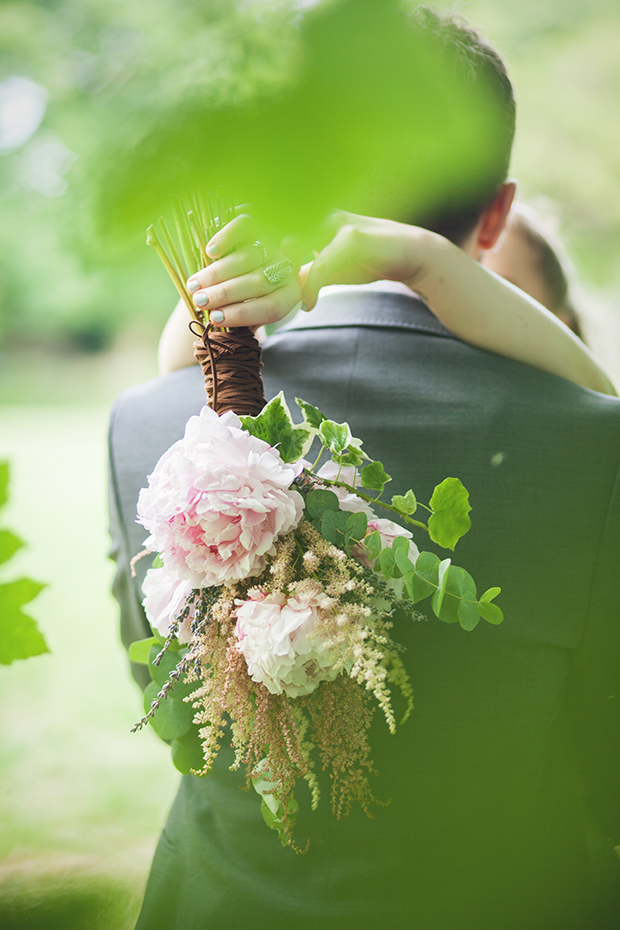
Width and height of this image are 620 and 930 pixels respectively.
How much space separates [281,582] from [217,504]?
10 centimetres

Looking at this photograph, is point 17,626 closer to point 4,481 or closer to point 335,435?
point 4,481

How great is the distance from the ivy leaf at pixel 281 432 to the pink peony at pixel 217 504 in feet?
0.10

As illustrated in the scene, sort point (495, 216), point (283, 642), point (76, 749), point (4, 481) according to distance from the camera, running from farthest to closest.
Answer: point (76, 749) < point (495, 216) < point (283, 642) < point (4, 481)

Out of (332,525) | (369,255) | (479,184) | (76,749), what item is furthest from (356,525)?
(76,749)

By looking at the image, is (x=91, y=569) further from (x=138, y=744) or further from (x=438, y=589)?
(x=438, y=589)

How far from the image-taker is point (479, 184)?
949 millimetres

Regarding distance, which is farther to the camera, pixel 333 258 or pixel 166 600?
pixel 333 258

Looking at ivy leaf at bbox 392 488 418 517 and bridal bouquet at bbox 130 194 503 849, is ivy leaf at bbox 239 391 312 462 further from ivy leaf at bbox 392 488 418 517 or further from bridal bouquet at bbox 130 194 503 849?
ivy leaf at bbox 392 488 418 517

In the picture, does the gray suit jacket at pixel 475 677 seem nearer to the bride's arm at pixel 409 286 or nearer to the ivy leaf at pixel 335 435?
the bride's arm at pixel 409 286

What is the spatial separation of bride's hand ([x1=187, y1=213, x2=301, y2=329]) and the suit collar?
210mm

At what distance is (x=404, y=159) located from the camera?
273mm

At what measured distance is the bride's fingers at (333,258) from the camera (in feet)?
2.37

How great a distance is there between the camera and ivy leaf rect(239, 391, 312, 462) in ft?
1.98

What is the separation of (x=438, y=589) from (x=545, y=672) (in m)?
0.37
